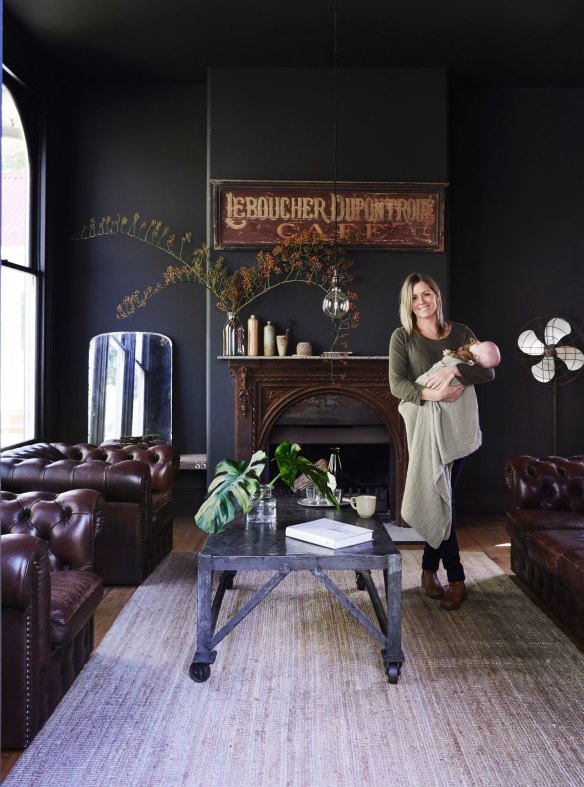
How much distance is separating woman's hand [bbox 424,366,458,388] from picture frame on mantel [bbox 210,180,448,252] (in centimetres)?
238

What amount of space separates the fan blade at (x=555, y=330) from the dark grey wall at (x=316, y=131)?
3.41 ft

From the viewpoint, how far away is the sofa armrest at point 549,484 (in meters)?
4.03

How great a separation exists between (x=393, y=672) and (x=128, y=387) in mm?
3877

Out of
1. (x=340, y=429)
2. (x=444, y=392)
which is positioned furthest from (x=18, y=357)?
(x=444, y=392)

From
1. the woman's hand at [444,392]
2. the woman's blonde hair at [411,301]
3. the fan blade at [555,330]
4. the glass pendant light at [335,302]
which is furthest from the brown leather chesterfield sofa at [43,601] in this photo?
the fan blade at [555,330]

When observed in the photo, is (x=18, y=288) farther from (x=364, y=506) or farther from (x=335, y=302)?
(x=364, y=506)

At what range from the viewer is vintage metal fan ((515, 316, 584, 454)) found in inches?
234

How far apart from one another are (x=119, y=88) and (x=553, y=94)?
12.5 feet

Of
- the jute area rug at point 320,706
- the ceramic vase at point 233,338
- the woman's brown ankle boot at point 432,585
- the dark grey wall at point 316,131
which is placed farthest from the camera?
the dark grey wall at point 316,131

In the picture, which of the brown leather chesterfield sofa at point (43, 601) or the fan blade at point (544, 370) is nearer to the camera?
the brown leather chesterfield sofa at point (43, 601)

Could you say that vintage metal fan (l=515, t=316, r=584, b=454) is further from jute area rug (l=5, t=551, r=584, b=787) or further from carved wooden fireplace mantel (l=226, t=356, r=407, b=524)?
jute area rug (l=5, t=551, r=584, b=787)

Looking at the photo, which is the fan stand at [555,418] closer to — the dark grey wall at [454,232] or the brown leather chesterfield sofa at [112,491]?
the dark grey wall at [454,232]

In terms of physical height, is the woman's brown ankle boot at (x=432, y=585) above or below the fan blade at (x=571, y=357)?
below

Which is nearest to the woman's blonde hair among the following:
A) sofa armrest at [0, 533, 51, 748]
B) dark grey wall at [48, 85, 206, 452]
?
sofa armrest at [0, 533, 51, 748]
